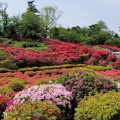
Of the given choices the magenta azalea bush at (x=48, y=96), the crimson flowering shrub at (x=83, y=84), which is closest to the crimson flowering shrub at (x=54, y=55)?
the crimson flowering shrub at (x=83, y=84)

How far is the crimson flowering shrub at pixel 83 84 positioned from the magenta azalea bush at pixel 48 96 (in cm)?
61

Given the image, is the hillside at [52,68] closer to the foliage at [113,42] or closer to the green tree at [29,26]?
the green tree at [29,26]

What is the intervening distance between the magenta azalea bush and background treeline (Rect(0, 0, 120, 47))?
84.8 ft

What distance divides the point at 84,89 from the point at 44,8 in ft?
151

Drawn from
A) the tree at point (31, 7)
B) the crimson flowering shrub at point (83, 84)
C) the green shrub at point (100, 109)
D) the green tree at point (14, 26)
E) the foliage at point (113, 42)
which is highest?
the tree at point (31, 7)

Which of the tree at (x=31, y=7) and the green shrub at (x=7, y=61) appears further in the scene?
the tree at (x=31, y=7)

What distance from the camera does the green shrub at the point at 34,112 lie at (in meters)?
7.45

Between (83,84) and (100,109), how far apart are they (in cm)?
224

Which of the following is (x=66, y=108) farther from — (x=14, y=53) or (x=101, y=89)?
(x=14, y=53)

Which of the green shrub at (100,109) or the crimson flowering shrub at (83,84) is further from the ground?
the crimson flowering shrub at (83,84)

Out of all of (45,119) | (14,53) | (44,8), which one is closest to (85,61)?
(14,53)

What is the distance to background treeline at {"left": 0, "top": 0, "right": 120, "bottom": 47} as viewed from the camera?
35406mm

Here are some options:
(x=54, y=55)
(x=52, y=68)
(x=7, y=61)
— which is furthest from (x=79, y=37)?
(x=7, y=61)

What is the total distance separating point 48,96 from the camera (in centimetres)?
944
